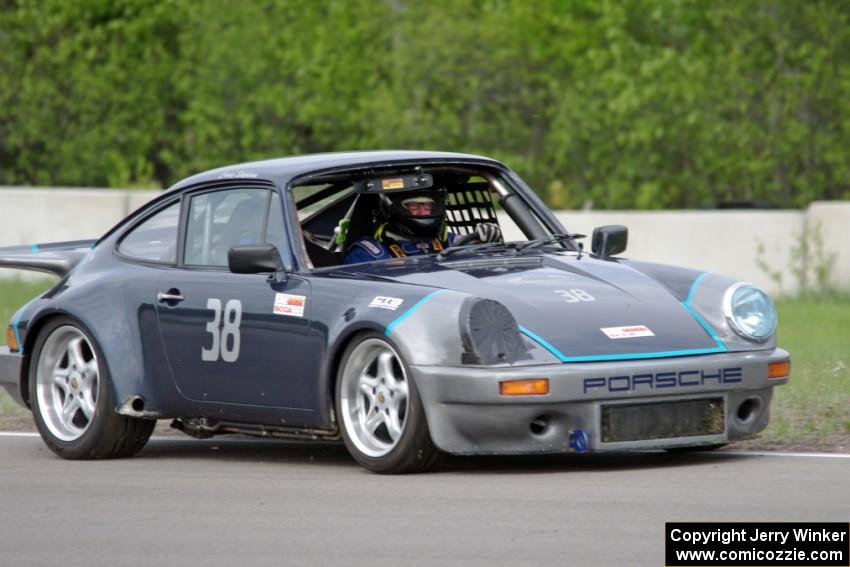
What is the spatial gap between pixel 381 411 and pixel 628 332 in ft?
3.55

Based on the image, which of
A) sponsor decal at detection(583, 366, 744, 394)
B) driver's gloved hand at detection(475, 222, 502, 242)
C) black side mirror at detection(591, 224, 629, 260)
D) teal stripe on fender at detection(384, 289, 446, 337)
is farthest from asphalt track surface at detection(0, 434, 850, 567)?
driver's gloved hand at detection(475, 222, 502, 242)

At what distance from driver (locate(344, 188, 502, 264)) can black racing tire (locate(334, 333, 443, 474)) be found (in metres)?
1.09

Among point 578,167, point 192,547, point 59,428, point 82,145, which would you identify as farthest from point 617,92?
point 192,547

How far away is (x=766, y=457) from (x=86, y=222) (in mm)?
11743

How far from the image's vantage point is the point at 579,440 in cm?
736

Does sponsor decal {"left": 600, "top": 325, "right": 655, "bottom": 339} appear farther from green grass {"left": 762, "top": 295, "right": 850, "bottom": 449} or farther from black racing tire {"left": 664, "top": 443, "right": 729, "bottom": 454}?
green grass {"left": 762, "top": 295, "right": 850, "bottom": 449}

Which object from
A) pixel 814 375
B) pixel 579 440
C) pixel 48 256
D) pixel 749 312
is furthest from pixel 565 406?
pixel 814 375

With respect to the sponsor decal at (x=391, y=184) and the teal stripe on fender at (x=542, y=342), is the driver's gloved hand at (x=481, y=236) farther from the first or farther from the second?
the teal stripe on fender at (x=542, y=342)

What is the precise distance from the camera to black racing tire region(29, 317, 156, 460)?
8.78 m

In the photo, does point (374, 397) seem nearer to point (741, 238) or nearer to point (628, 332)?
point (628, 332)

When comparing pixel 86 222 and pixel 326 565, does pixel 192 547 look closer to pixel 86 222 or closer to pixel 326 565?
pixel 326 565

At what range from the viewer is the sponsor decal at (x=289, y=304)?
7.96 metres

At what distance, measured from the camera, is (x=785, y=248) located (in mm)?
16719

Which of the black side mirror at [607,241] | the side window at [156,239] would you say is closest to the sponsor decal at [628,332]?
the black side mirror at [607,241]
